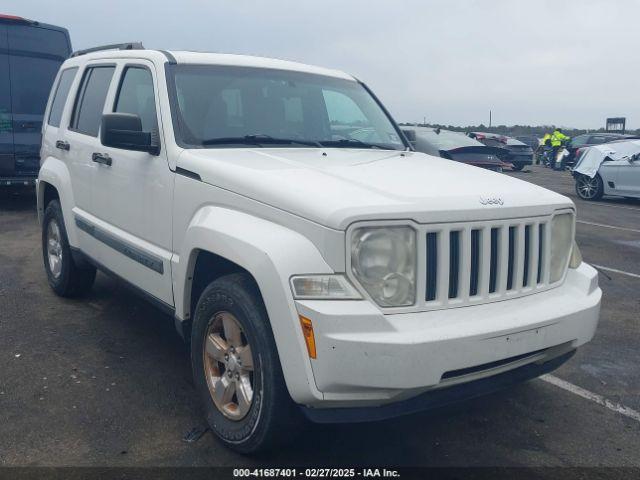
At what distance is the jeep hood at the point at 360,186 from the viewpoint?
112 inches

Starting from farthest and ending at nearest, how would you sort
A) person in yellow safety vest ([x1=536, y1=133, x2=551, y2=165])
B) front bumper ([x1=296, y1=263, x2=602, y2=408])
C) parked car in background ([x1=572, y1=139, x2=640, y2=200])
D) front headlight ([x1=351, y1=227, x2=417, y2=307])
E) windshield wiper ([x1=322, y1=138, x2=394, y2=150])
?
person in yellow safety vest ([x1=536, y1=133, x2=551, y2=165]), parked car in background ([x1=572, y1=139, x2=640, y2=200]), windshield wiper ([x1=322, y1=138, x2=394, y2=150]), front headlight ([x1=351, y1=227, x2=417, y2=307]), front bumper ([x1=296, y1=263, x2=602, y2=408])

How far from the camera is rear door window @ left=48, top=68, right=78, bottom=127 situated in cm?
574

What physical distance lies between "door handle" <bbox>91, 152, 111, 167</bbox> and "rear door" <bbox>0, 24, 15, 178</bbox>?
277 inches

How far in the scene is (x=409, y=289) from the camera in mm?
2840

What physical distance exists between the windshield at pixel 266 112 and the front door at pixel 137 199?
0.21m

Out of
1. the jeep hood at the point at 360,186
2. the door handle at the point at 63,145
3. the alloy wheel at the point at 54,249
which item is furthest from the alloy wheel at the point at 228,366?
the alloy wheel at the point at 54,249

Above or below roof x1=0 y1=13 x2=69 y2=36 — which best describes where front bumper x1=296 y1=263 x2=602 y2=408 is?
below

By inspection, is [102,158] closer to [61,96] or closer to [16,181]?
[61,96]

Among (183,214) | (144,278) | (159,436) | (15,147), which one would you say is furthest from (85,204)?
(15,147)

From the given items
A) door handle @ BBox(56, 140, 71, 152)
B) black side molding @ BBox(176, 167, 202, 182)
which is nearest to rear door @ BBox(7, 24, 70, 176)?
door handle @ BBox(56, 140, 71, 152)

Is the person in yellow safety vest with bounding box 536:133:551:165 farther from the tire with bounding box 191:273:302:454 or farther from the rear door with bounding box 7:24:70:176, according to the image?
the tire with bounding box 191:273:302:454

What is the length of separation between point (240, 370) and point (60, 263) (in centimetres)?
315

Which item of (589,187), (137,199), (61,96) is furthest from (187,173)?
(589,187)

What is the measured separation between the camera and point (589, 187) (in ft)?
51.4
